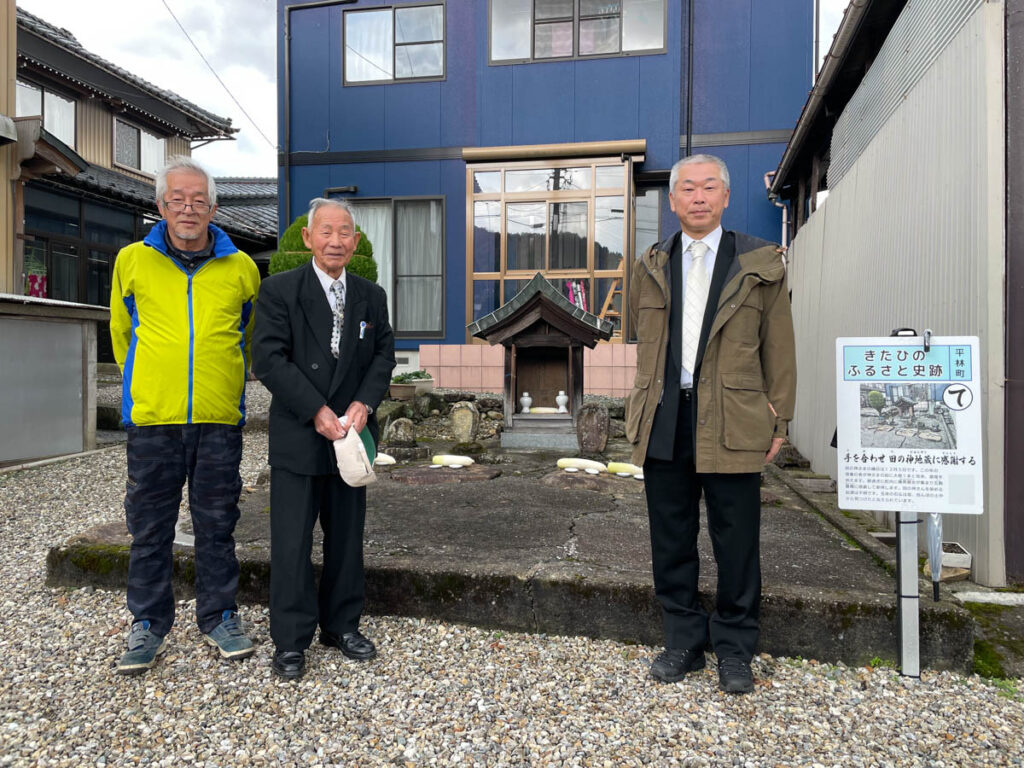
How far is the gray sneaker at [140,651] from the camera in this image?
2447mm

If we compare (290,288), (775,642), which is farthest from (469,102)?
(775,642)

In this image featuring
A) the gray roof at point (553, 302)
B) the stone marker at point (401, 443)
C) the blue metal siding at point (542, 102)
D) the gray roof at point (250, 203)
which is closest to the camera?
the stone marker at point (401, 443)

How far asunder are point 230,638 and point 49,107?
12.7 meters

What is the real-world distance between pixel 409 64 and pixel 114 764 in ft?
34.7

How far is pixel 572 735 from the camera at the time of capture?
2094 mm

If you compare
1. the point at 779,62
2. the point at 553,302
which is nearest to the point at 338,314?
the point at 553,302

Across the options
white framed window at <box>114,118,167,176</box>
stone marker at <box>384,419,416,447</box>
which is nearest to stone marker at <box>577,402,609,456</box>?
stone marker at <box>384,419,416,447</box>

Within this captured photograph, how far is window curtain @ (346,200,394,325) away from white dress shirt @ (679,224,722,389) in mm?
8423

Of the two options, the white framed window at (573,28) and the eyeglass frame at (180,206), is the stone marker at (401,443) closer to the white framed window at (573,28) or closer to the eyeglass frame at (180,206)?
the eyeglass frame at (180,206)

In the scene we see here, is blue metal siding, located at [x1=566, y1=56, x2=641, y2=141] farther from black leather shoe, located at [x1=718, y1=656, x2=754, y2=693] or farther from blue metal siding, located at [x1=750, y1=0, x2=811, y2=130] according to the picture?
black leather shoe, located at [x1=718, y1=656, x2=754, y2=693]

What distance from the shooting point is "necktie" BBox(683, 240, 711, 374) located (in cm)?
245

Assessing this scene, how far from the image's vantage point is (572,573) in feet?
9.42

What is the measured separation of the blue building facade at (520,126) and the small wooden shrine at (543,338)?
251cm

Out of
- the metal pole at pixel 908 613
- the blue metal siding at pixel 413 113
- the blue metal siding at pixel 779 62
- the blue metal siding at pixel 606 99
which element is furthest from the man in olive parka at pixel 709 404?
the blue metal siding at pixel 413 113
